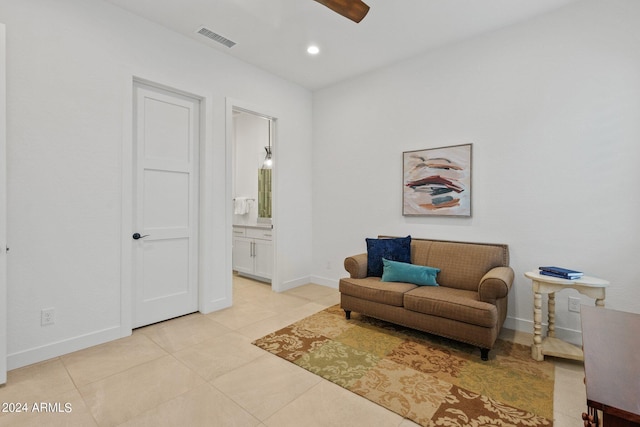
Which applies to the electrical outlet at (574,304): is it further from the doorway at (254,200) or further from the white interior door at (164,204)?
the white interior door at (164,204)

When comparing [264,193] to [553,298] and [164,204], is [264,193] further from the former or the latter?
[553,298]

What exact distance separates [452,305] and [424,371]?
58 centimetres

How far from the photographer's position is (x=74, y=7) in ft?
8.27

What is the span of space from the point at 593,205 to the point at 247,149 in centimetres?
487

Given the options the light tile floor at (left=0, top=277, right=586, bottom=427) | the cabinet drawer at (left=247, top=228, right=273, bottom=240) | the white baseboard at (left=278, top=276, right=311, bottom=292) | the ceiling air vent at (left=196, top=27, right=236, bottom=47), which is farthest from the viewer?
the cabinet drawer at (left=247, top=228, right=273, bottom=240)

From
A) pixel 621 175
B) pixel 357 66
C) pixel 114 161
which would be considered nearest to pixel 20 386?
pixel 114 161

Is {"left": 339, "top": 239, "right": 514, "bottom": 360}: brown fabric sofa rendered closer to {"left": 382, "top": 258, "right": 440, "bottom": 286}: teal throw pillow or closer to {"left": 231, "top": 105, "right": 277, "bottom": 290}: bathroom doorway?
{"left": 382, "top": 258, "right": 440, "bottom": 286}: teal throw pillow

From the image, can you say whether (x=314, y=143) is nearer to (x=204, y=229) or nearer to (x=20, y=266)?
(x=204, y=229)

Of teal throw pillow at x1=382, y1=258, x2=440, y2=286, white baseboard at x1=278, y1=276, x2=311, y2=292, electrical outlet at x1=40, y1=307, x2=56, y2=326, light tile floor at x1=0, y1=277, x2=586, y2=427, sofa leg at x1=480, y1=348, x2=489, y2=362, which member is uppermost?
teal throw pillow at x1=382, y1=258, x2=440, y2=286

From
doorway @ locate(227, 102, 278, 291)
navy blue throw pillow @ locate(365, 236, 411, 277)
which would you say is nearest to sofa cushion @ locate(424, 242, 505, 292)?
navy blue throw pillow @ locate(365, 236, 411, 277)

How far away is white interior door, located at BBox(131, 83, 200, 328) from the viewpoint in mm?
2992

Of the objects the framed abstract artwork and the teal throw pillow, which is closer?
the teal throw pillow

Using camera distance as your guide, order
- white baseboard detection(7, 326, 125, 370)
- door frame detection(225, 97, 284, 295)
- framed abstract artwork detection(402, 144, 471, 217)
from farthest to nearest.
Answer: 1. door frame detection(225, 97, 284, 295)
2. framed abstract artwork detection(402, 144, 471, 217)
3. white baseboard detection(7, 326, 125, 370)

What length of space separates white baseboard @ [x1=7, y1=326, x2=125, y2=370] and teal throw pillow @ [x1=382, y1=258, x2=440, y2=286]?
2583mm
